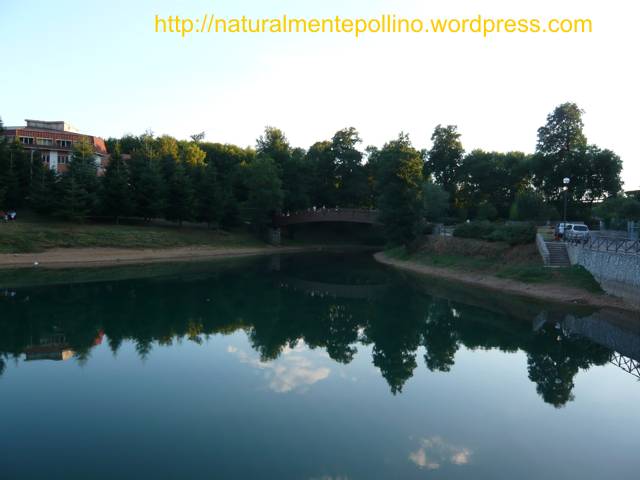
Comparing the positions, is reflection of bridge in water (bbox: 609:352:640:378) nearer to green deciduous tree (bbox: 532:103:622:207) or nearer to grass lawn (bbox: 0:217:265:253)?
green deciduous tree (bbox: 532:103:622:207)

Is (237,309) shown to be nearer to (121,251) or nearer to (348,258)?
(121,251)

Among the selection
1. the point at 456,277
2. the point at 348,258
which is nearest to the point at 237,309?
the point at 456,277

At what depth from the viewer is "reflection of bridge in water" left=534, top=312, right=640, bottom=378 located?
19.0m

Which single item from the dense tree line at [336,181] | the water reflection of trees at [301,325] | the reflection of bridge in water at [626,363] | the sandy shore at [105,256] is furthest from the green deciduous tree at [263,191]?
the reflection of bridge in water at [626,363]

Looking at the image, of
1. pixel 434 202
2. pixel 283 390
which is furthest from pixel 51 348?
pixel 434 202

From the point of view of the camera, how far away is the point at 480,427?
12750mm

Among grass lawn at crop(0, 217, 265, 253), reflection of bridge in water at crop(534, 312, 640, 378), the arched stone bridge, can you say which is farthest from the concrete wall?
grass lawn at crop(0, 217, 265, 253)

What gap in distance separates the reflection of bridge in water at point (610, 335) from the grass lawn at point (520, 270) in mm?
5025

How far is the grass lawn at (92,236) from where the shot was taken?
49219 mm

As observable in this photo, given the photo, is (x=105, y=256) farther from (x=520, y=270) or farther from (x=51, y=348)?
(x=520, y=270)

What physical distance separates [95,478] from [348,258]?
5876 cm

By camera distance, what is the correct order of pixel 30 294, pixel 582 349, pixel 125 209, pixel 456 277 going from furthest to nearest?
1. pixel 125 209
2. pixel 456 277
3. pixel 30 294
4. pixel 582 349

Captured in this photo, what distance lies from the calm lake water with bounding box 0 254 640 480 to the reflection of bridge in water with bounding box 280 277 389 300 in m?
3.51

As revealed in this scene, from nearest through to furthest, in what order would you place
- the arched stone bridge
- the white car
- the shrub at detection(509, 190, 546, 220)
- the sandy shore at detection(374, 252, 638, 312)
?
the sandy shore at detection(374, 252, 638, 312), the white car, the shrub at detection(509, 190, 546, 220), the arched stone bridge
